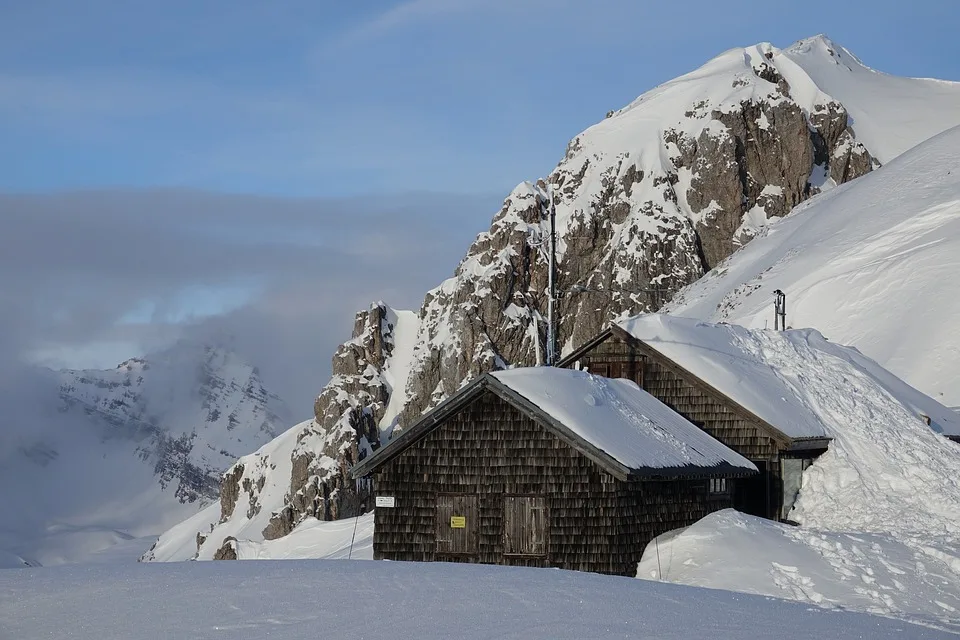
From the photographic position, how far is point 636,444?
23.8 metres

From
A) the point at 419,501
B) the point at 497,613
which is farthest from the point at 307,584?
the point at 419,501

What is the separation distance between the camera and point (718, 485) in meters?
26.6

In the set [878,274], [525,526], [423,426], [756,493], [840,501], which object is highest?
[878,274]

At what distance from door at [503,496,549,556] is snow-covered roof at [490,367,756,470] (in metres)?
1.74

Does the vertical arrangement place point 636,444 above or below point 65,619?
above

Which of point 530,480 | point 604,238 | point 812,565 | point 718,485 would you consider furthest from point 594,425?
point 604,238

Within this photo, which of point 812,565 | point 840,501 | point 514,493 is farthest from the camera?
point 840,501

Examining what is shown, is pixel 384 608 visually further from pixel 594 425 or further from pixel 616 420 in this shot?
pixel 616 420

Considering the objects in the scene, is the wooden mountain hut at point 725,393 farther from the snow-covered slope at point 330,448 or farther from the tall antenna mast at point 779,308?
the snow-covered slope at point 330,448

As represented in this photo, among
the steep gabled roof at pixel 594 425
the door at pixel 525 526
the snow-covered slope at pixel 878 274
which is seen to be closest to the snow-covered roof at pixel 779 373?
the steep gabled roof at pixel 594 425

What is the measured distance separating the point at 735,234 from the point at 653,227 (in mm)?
6735

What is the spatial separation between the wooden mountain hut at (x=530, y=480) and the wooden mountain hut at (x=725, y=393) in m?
4.99

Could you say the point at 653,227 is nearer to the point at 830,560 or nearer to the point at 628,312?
the point at 628,312

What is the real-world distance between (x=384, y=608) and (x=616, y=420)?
12185 millimetres
